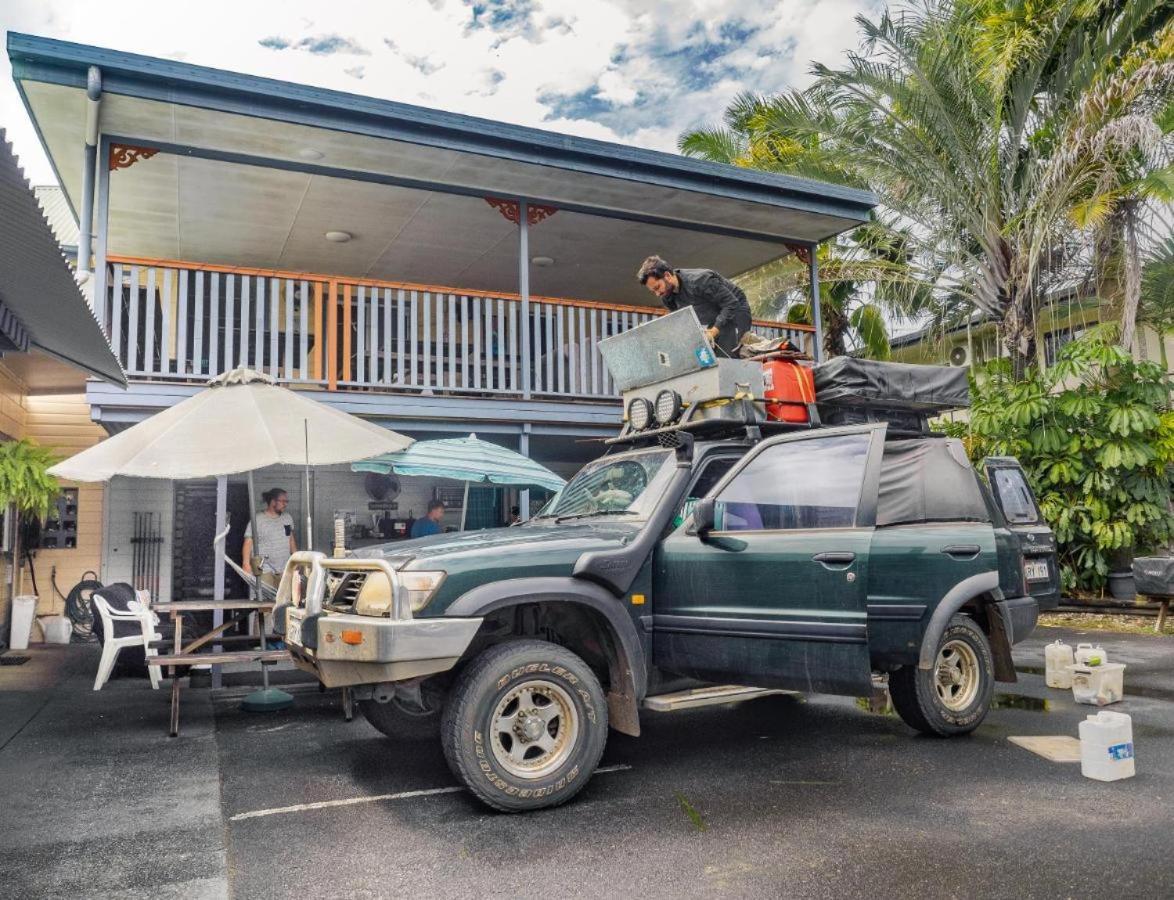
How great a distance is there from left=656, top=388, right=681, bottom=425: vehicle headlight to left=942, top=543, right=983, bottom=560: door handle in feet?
5.77

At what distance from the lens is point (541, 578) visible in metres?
4.24

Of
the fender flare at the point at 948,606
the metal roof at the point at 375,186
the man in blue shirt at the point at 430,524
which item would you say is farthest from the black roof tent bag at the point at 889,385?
the man in blue shirt at the point at 430,524

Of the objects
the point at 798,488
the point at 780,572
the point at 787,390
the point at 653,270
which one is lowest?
the point at 780,572

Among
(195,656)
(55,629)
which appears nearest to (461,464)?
(195,656)

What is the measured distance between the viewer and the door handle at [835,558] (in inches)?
172

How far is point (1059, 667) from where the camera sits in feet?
22.7

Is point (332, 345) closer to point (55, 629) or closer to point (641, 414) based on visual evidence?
point (641, 414)

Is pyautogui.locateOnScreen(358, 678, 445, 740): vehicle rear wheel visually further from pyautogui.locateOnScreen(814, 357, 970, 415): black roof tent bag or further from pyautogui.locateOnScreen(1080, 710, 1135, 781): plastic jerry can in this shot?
pyautogui.locateOnScreen(1080, 710, 1135, 781): plastic jerry can

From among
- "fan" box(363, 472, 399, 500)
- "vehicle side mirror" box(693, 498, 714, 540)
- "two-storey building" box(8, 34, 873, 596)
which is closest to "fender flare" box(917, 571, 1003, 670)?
"vehicle side mirror" box(693, 498, 714, 540)

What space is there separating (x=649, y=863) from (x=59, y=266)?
4465 mm

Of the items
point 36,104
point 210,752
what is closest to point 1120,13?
point 36,104

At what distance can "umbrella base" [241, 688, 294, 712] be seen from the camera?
22.4ft

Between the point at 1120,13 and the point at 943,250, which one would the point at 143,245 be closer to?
the point at 943,250

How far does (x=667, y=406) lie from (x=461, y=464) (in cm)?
291
